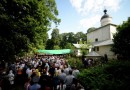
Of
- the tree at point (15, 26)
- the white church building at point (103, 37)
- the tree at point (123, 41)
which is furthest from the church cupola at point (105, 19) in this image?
the tree at point (15, 26)

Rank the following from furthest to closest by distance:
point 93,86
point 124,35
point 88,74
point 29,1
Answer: point 124,35 → point 29,1 → point 88,74 → point 93,86

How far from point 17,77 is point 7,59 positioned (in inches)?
71.5

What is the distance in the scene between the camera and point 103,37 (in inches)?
1945

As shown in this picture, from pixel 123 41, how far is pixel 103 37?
2192cm

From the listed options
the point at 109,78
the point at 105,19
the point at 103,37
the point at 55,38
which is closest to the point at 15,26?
the point at 109,78

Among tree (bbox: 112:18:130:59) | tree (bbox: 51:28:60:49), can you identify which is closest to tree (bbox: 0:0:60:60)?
tree (bbox: 112:18:130:59)

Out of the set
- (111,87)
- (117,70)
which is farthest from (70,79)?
(117,70)

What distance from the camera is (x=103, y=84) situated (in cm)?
1080

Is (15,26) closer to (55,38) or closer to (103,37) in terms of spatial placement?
(103,37)

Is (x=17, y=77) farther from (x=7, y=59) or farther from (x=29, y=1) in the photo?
(x=29, y=1)

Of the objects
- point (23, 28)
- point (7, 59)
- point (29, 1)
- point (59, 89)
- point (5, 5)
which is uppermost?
point (29, 1)

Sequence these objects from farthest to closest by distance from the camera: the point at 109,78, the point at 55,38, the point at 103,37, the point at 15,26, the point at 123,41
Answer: the point at 55,38
the point at 103,37
the point at 123,41
the point at 15,26
the point at 109,78

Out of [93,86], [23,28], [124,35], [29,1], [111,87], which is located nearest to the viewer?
[111,87]

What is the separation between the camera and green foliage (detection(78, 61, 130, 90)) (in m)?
10.5
